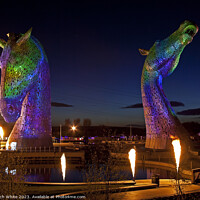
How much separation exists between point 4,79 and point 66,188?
12140mm

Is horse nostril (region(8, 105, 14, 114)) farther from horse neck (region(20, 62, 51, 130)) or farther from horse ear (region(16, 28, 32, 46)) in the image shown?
horse ear (region(16, 28, 32, 46))

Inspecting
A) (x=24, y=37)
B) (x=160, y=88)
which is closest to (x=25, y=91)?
(x=24, y=37)

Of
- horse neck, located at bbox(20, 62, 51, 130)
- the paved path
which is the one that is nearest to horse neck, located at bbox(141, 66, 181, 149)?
horse neck, located at bbox(20, 62, 51, 130)

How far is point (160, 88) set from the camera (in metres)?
22.8

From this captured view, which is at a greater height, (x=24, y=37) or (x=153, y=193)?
(x=24, y=37)

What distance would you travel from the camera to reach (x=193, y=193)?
1017 centimetres

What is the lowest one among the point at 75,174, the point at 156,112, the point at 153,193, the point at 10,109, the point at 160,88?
the point at 75,174

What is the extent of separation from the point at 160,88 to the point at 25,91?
1088cm

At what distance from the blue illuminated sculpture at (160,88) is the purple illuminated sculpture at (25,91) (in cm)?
841

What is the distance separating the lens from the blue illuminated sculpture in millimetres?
21031

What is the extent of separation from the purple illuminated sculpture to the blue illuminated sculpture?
8405 millimetres

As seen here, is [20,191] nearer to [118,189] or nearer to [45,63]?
[118,189]

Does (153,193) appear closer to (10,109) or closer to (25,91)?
(10,109)

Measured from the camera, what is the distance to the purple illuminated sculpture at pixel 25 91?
20859 millimetres
